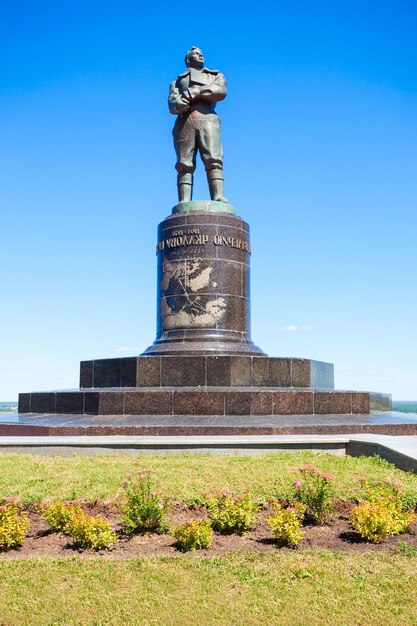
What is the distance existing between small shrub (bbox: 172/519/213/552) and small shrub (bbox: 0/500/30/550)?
151 cm

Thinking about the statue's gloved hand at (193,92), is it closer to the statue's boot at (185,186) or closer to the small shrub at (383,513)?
the statue's boot at (185,186)

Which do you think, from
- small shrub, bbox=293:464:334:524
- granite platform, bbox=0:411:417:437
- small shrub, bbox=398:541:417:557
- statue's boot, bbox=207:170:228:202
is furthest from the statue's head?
small shrub, bbox=398:541:417:557

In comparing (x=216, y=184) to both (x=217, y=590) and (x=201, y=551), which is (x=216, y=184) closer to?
(x=201, y=551)

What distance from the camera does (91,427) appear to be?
10.8 m

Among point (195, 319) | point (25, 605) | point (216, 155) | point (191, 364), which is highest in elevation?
point (216, 155)

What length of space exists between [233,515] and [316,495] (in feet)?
3.44

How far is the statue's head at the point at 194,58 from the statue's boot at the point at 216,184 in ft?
10.5

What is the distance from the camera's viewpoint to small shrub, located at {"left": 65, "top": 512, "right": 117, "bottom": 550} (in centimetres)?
578

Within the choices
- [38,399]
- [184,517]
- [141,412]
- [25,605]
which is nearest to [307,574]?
[184,517]

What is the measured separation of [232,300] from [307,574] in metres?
11.4

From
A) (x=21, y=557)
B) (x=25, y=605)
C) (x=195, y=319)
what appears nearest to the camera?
(x=25, y=605)

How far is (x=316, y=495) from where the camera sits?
6.66 m

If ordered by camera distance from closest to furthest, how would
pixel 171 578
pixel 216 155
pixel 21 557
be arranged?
pixel 171 578 → pixel 21 557 → pixel 216 155

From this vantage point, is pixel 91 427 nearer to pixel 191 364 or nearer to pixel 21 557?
pixel 191 364
